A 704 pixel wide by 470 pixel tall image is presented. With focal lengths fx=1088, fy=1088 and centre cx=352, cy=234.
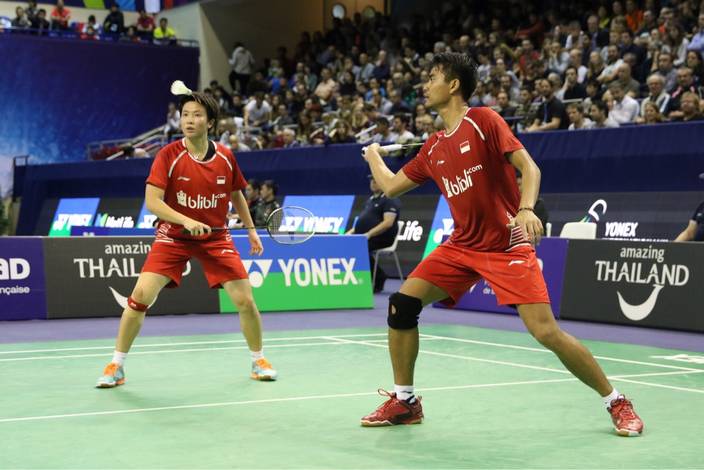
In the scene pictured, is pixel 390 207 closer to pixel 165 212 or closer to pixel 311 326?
pixel 311 326

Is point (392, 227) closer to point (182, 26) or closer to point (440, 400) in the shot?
point (440, 400)

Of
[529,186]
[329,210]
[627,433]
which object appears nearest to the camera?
[529,186]

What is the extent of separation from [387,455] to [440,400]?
167 cm

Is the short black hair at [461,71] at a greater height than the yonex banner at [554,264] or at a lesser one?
greater

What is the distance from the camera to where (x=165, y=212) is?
7.18 m

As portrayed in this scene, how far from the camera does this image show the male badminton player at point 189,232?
737 cm

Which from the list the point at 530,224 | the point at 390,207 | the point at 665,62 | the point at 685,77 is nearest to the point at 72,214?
the point at 390,207

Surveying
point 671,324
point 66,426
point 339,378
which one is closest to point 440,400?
point 339,378

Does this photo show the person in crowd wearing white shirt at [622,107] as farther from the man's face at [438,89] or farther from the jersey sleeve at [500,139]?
the jersey sleeve at [500,139]

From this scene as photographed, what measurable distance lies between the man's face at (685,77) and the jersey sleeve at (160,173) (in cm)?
949

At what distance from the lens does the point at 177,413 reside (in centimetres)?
629

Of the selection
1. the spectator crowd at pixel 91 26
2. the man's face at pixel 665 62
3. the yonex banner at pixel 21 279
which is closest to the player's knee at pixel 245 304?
the yonex banner at pixel 21 279

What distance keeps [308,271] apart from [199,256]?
5708 millimetres

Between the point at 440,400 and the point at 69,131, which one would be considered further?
the point at 69,131
